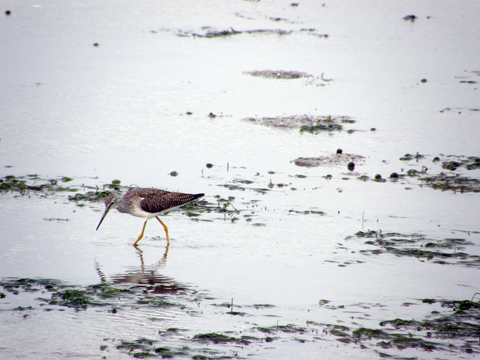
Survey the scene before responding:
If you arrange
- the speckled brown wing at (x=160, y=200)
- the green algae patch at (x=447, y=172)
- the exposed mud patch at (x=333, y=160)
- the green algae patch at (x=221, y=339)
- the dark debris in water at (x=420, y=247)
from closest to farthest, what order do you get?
1. the green algae patch at (x=221, y=339)
2. the dark debris in water at (x=420, y=247)
3. the speckled brown wing at (x=160, y=200)
4. the green algae patch at (x=447, y=172)
5. the exposed mud patch at (x=333, y=160)

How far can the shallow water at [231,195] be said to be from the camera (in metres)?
7.35

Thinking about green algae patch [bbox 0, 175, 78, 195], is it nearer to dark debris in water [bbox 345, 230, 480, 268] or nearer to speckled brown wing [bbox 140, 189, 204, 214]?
speckled brown wing [bbox 140, 189, 204, 214]

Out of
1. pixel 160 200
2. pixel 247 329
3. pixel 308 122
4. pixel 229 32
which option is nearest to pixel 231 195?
pixel 160 200

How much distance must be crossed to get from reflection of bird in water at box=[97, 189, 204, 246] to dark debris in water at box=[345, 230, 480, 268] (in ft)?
9.71

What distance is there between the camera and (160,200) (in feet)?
35.0

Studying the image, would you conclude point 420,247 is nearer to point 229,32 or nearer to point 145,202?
point 145,202

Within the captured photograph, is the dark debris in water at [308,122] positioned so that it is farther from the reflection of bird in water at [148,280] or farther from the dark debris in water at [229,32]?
the dark debris in water at [229,32]

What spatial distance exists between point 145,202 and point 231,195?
2246 millimetres

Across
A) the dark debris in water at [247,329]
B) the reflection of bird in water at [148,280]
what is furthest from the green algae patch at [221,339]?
the reflection of bird in water at [148,280]

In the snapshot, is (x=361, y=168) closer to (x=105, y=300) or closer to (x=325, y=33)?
(x=105, y=300)

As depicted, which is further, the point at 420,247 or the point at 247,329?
the point at 420,247

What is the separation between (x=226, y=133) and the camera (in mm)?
16422

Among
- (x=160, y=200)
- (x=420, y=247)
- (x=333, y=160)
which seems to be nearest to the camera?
(x=420, y=247)

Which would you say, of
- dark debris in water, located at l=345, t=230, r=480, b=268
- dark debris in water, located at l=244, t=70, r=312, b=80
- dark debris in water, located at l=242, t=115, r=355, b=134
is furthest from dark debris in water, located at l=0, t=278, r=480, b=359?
dark debris in water, located at l=244, t=70, r=312, b=80
